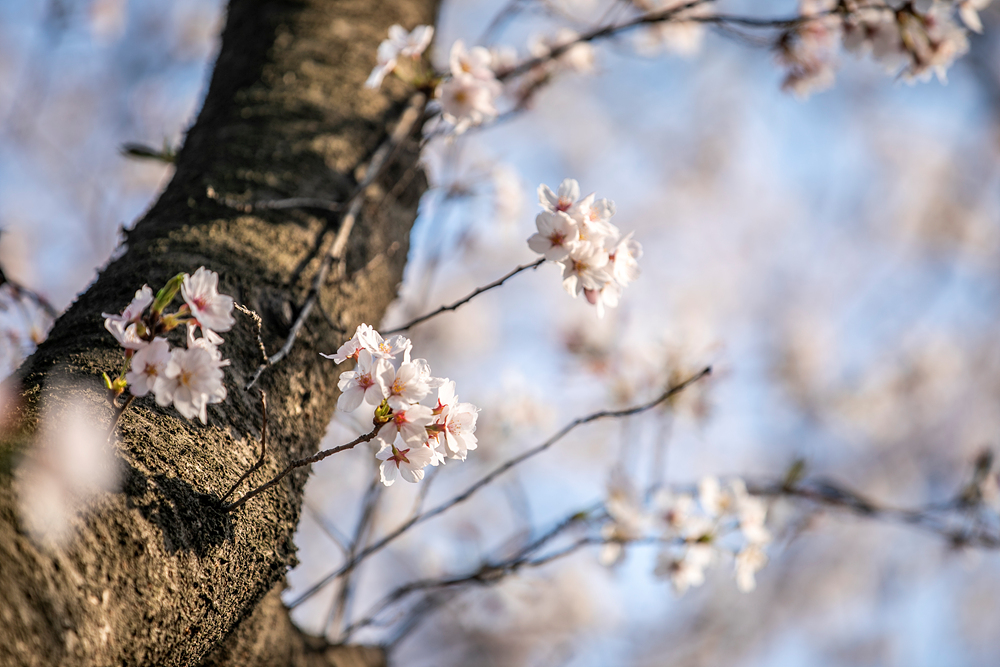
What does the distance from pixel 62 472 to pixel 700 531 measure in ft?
4.75

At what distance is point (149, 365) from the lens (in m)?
0.59

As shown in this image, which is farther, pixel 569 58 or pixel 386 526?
pixel 386 526

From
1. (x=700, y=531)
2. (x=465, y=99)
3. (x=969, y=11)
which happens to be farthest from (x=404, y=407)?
Result: (x=969, y=11)

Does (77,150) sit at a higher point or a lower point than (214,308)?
higher

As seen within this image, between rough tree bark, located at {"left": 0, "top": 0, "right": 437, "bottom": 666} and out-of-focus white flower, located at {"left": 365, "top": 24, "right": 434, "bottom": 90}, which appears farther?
out-of-focus white flower, located at {"left": 365, "top": 24, "right": 434, "bottom": 90}

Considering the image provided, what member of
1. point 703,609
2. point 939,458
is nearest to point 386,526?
point 703,609

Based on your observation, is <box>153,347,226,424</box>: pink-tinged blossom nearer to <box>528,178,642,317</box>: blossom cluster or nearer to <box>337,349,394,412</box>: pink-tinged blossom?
<box>337,349,394,412</box>: pink-tinged blossom

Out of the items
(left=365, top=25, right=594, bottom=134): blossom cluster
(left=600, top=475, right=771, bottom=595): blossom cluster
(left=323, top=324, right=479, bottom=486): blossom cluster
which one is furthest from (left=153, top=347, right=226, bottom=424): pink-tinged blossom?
(left=600, top=475, right=771, bottom=595): blossom cluster

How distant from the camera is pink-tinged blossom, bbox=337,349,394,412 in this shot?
708 millimetres

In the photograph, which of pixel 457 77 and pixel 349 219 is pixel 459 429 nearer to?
pixel 349 219

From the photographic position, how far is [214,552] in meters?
0.63

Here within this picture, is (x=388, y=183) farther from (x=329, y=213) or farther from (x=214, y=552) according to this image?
(x=214, y=552)

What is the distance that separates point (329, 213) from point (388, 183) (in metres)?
Result: 0.19

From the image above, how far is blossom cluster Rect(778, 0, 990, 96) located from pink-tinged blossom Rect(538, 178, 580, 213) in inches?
33.0
